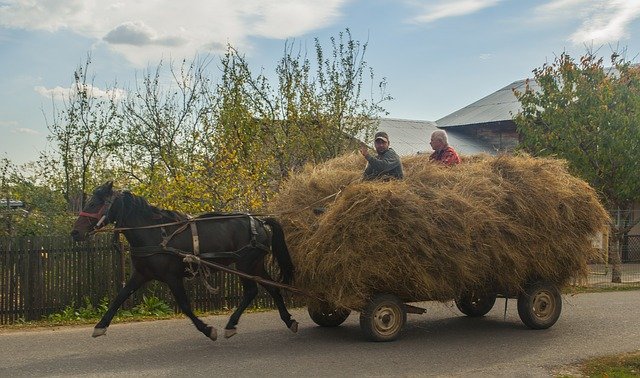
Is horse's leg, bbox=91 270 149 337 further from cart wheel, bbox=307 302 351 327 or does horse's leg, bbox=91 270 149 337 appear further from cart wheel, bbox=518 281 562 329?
cart wheel, bbox=518 281 562 329

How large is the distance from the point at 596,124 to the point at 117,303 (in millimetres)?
14280

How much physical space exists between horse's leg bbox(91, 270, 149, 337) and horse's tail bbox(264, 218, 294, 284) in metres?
1.71

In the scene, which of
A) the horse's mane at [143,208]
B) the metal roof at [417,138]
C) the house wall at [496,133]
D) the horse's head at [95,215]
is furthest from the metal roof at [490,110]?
the horse's head at [95,215]

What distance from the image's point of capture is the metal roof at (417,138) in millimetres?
29969

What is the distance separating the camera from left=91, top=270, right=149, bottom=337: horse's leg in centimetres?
862

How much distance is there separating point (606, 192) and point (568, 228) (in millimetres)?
11447

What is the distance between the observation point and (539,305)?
1016 centimetres

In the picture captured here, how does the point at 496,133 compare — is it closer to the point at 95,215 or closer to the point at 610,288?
the point at 610,288

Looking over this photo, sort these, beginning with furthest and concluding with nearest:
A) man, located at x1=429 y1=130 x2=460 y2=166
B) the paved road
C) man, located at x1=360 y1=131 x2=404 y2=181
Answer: man, located at x1=429 y1=130 x2=460 y2=166, man, located at x1=360 y1=131 x2=404 y2=181, the paved road

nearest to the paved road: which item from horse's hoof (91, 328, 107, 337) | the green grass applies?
horse's hoof (91, 328, 107, 337)

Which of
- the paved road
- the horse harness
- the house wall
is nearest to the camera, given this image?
the paved road

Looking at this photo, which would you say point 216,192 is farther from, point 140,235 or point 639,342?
point 639,342

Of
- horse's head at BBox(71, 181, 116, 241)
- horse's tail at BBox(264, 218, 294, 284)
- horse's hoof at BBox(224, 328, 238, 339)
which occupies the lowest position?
horse's hoof at BBox(224, 328, 238, 339)

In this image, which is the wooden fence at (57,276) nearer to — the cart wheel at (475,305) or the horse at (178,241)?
the horse at (178,241)
